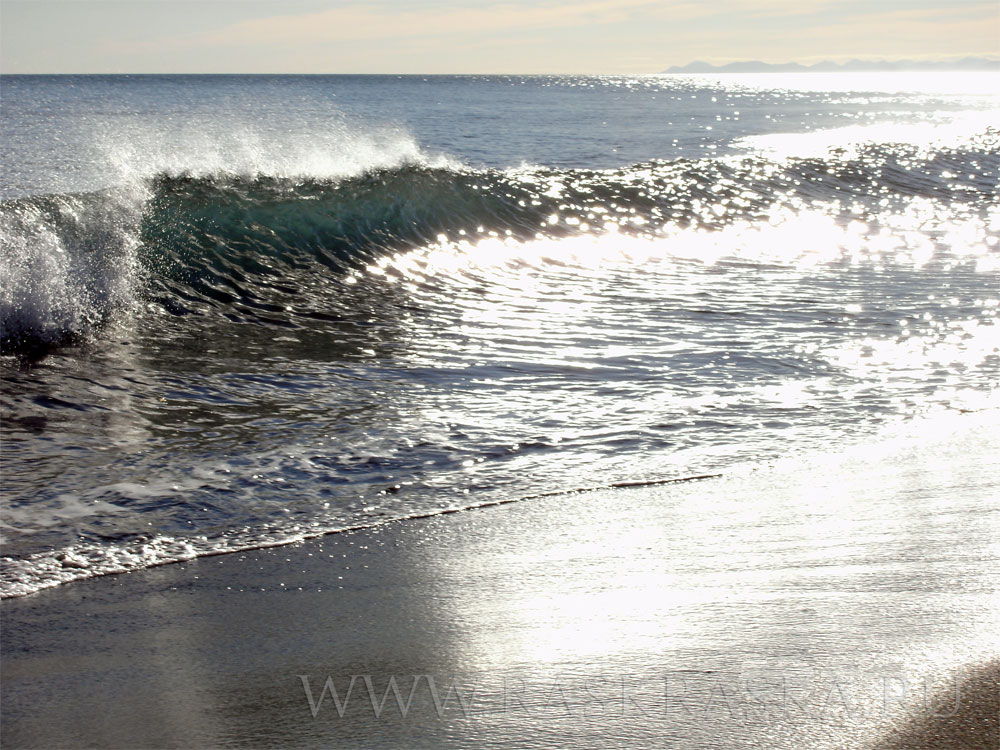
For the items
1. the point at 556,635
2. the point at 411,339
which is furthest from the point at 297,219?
the point at 556,635

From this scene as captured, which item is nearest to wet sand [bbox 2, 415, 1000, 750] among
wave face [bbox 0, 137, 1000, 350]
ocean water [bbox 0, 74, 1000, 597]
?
ocean water [bbox 0, 74, 1000, 597]

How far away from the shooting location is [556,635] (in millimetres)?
2797

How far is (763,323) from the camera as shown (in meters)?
7.38

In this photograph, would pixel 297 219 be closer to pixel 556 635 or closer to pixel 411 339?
pixel 411 339

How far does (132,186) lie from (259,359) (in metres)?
5.00

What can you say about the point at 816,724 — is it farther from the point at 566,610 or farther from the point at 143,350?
the point at 143,350

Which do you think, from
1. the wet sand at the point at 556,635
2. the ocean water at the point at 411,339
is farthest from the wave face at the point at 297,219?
the wet sand at the point at 556,635

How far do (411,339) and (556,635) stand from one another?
14.5 feet

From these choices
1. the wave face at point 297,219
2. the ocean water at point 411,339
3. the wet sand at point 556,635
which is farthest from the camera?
the wave face at point 297,219

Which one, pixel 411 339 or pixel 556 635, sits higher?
pixel 411 339

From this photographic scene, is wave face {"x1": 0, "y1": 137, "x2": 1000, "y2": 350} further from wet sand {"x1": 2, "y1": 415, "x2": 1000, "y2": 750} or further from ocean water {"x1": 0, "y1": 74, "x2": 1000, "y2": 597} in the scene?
wet sand {"x1": 2, "y1": 415, "x2": 1000, "y2": 750}

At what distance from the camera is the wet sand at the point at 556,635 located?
92.4 inches

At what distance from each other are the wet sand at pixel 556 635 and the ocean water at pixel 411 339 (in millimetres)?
391

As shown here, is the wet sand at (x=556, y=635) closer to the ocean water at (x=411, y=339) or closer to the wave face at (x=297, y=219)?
the ocean water at (x=411, y=339)
